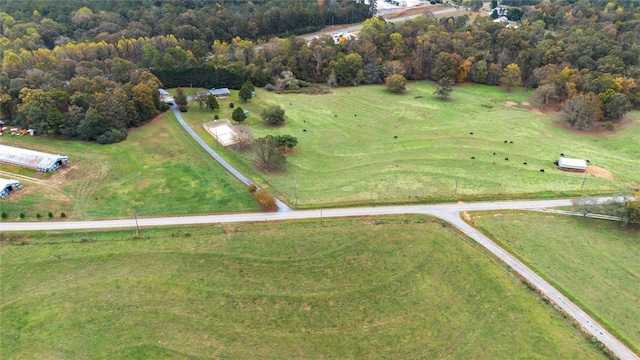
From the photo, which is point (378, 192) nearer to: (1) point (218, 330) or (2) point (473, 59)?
(1) point (218, 330)

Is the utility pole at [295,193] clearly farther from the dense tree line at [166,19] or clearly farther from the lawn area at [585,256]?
the dense tree line at [166,19]

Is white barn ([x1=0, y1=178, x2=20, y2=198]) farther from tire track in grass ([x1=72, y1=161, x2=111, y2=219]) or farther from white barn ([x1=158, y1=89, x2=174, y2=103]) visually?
white barn ([x1=158, y1=89, x2=174, y2=103])

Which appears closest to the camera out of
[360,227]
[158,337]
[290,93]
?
[158,337]

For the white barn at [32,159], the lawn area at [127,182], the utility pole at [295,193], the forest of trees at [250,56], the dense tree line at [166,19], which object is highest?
the dense tree line at [166,19]

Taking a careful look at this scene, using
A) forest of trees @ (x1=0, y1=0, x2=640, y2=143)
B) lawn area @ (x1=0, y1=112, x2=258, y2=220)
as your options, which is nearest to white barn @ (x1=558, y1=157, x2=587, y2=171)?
forest of trees @ (x1=0, y1=0, x2=640, y2=143)

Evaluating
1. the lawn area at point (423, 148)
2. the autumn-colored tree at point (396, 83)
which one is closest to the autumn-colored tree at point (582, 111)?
the lawn area at point (423, 148)

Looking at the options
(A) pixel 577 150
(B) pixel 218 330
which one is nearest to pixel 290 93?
(A) pixel 577 150
